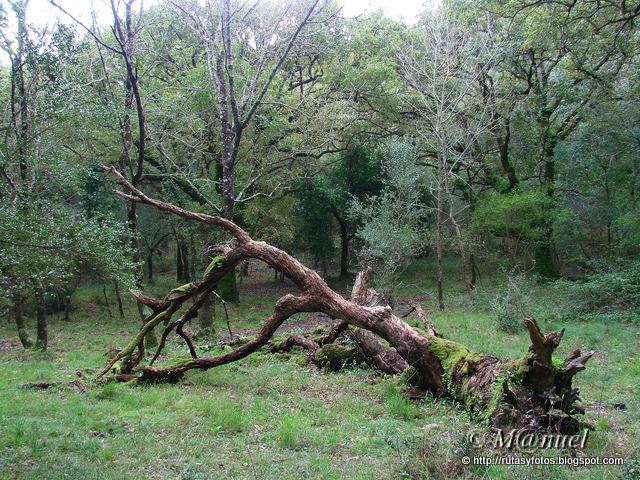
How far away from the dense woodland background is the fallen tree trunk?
1.61 meters

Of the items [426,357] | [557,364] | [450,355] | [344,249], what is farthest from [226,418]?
[344,249]

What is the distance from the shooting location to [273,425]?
18.5 feet

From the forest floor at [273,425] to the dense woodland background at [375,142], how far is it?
88.3 inches

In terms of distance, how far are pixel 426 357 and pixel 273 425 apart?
2216mm

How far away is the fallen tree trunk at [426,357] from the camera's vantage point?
4.84 metres

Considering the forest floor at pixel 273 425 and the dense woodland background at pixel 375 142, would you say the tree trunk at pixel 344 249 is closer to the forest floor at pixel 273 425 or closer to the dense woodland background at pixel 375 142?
the dense woodland background at pixel 375 142

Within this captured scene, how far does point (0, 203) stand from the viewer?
21.8 feet

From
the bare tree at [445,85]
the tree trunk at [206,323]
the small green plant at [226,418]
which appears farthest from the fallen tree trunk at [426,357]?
the bare tree at [445,85]

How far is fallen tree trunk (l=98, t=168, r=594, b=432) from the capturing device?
484 cm

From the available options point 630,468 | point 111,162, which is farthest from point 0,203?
point 111,162

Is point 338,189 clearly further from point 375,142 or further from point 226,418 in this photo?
point 226,418

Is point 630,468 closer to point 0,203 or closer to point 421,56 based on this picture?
point 0,203

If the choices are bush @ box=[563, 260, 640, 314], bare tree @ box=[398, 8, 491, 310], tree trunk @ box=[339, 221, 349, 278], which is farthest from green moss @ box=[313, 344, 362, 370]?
tree trunk @ box=[339, 221, 349, 278]

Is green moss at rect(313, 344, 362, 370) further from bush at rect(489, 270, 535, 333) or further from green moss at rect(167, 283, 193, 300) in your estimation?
bush at rect(489, 270, 535, 333)
